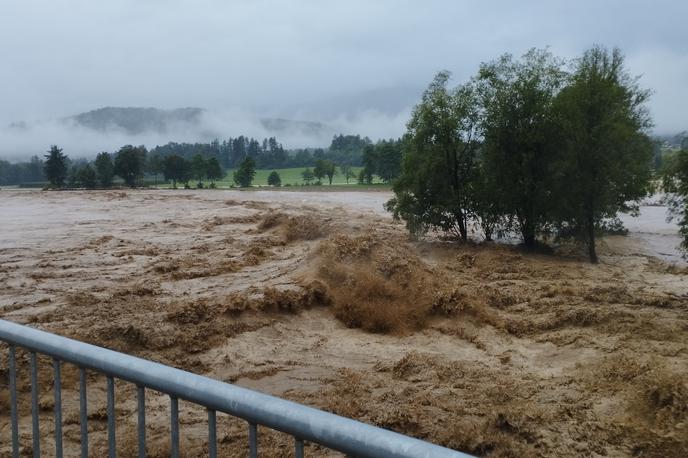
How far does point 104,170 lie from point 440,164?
280 feet

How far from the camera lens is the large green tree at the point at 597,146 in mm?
19203

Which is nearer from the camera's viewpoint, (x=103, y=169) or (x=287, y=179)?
(x=103, y=169)

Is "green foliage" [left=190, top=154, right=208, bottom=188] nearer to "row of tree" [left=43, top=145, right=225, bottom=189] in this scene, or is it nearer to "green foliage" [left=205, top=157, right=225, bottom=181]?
"green foliage" [left=205, top=157, right=225, bottom=181]

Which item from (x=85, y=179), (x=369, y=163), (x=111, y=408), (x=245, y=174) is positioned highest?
(x=369, y=163)

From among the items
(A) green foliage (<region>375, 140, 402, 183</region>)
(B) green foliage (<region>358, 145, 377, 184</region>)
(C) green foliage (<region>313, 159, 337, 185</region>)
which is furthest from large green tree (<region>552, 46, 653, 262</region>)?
(C) green foliage (<region>313, 159, 337, 185</region>)

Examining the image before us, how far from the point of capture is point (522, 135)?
21.4 metres

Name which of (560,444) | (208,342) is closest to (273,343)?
(208,342)

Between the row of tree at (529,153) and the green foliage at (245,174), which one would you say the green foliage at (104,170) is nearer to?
the green foliage at (245,174)

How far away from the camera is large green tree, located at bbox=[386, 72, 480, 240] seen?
2342cm

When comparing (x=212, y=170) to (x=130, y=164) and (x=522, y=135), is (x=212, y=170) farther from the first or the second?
(x=522, y=135)

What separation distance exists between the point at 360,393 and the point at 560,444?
105 inches

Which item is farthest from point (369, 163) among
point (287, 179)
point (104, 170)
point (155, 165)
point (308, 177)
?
point (104, 170)

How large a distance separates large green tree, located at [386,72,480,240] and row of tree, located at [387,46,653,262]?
0.13 ft

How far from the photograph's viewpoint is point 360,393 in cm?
851
